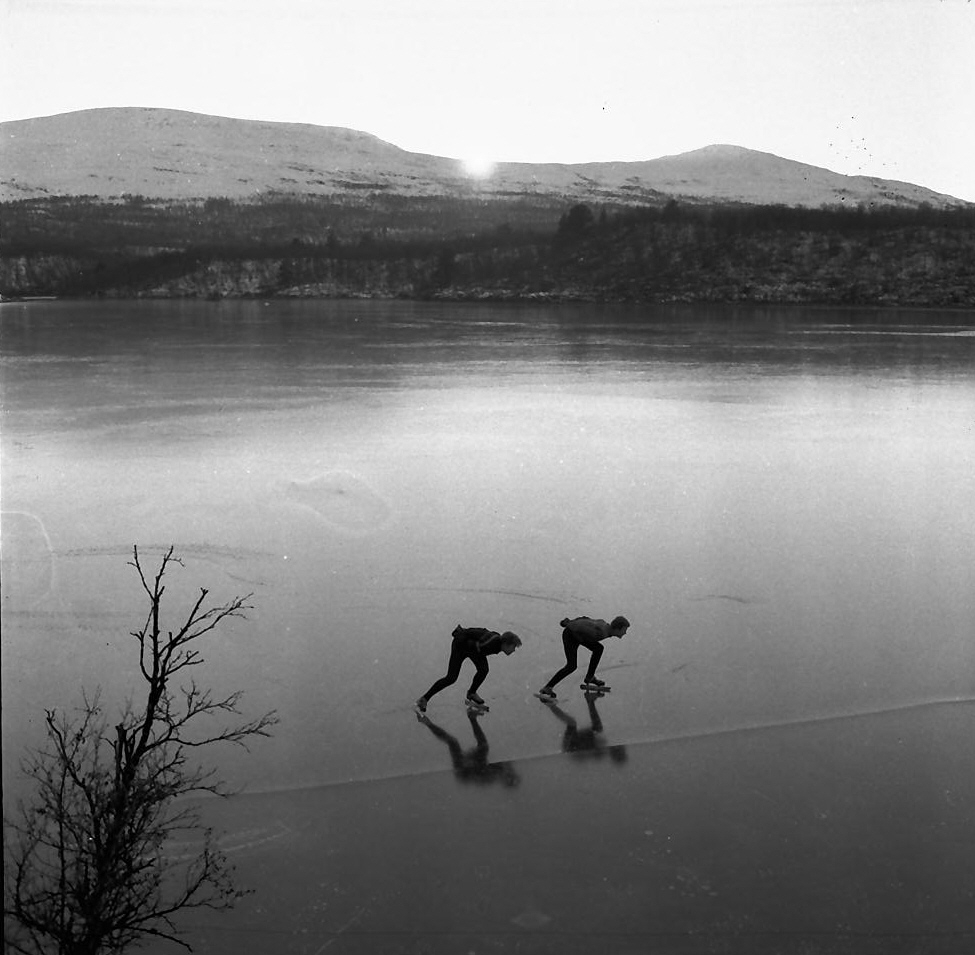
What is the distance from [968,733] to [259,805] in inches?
145

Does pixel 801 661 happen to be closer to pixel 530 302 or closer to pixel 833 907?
pixel 833 907

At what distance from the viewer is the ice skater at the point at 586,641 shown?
21.5 feet

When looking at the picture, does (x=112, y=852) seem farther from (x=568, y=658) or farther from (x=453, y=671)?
(x=568, y=658)

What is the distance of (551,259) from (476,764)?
5743 cm

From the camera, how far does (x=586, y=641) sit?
6.61 m

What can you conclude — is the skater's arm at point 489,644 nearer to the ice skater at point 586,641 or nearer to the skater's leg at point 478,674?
the skater's leg at point 478,674

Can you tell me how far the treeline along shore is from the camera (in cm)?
5347

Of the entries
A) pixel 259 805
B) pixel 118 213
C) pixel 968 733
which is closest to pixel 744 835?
pixel 968 733

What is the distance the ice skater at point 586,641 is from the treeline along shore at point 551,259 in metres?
46.9

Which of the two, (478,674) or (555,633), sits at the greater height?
(478,674)

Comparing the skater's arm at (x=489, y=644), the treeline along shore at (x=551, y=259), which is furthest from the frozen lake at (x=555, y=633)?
the treeline along shore at (x=551, y=259)

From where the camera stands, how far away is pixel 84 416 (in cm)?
1681

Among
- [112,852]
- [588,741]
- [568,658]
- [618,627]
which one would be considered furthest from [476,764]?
[112,852]

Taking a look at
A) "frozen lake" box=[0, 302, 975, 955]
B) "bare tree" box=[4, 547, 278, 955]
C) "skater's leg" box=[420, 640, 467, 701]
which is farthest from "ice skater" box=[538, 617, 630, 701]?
"bare tree" box=[4, 547, 278, 955]
